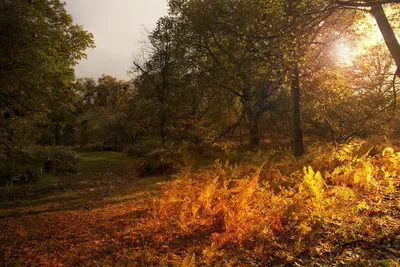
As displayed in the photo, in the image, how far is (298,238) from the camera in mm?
4012

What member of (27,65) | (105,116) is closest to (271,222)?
(27,65)

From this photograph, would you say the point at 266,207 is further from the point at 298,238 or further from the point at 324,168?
the point at 324,168

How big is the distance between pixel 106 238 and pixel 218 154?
980 cm

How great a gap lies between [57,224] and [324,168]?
719cm

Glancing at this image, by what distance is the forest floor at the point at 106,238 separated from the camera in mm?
3559

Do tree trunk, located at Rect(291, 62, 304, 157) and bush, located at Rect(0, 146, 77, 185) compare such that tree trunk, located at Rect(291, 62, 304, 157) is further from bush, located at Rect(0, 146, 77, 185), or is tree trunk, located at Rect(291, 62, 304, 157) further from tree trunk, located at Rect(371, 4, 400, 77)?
bush, located at Rect(0, 146, 77, 185)

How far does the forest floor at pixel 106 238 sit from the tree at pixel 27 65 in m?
3.53

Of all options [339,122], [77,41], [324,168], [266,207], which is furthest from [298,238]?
[77,41]

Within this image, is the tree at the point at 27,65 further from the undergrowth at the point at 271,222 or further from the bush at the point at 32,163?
the undergrowth at the point at 271,222

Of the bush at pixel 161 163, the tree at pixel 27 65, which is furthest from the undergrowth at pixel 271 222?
the tree at pixel 27 65

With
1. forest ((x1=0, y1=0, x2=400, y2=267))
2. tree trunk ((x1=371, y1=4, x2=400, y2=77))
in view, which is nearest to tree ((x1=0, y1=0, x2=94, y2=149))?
forest ((x1=0, y1=0, x2=400, y2=267))

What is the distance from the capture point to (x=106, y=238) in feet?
15.8

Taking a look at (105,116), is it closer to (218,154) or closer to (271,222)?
(218,154)

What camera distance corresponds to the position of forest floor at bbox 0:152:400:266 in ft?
11.7
